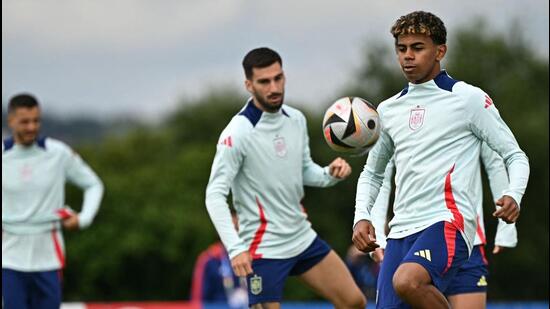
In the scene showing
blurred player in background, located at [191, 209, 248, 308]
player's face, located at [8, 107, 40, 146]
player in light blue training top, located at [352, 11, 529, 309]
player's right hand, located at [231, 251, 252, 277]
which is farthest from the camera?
blurred player in background, located at [191, 209, 248, 308]

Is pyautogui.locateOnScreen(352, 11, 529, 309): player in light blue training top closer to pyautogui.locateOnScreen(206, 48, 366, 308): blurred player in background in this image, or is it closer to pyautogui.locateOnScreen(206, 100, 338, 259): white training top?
pyautogui.locateOnScreen(206, 48, 366, 308): blurred player in background

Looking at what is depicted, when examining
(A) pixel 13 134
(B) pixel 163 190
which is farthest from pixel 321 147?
(A) pixel 13 134

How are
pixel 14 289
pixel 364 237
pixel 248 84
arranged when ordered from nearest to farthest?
pixel 364 237, pixel 248 84, pixel 14 289

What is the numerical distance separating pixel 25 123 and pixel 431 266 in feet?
19.0

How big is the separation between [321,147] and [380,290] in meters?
25.1

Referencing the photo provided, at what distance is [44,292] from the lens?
38.2 ft

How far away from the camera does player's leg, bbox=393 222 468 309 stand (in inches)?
291

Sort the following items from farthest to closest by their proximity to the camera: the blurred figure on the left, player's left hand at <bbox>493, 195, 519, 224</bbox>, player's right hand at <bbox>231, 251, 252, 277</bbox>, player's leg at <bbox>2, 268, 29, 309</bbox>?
the blurred figure on the left, player's leg at <bbox>2, 268, 29, 309</bbox>, player's right hand at <bbox>231, 251, 252, 277</bbox>, player's left hand at <bbox>493, 195, 519, 224</bbox>

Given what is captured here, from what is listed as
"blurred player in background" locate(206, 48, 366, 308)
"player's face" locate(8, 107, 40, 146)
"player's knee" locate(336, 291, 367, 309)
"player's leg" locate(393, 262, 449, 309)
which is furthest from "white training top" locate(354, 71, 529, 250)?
"player's face" locate(8, 107, 40, 146)

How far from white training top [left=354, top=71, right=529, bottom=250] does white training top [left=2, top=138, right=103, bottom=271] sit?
500cm

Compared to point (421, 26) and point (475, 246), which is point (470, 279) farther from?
point (421, 26)

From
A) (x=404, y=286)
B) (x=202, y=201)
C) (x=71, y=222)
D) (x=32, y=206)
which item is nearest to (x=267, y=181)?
(x=404, y=286)

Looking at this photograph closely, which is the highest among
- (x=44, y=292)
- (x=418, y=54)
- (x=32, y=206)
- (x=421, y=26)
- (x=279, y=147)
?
(x=421, y=26)

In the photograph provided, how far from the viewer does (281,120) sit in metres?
9.83
